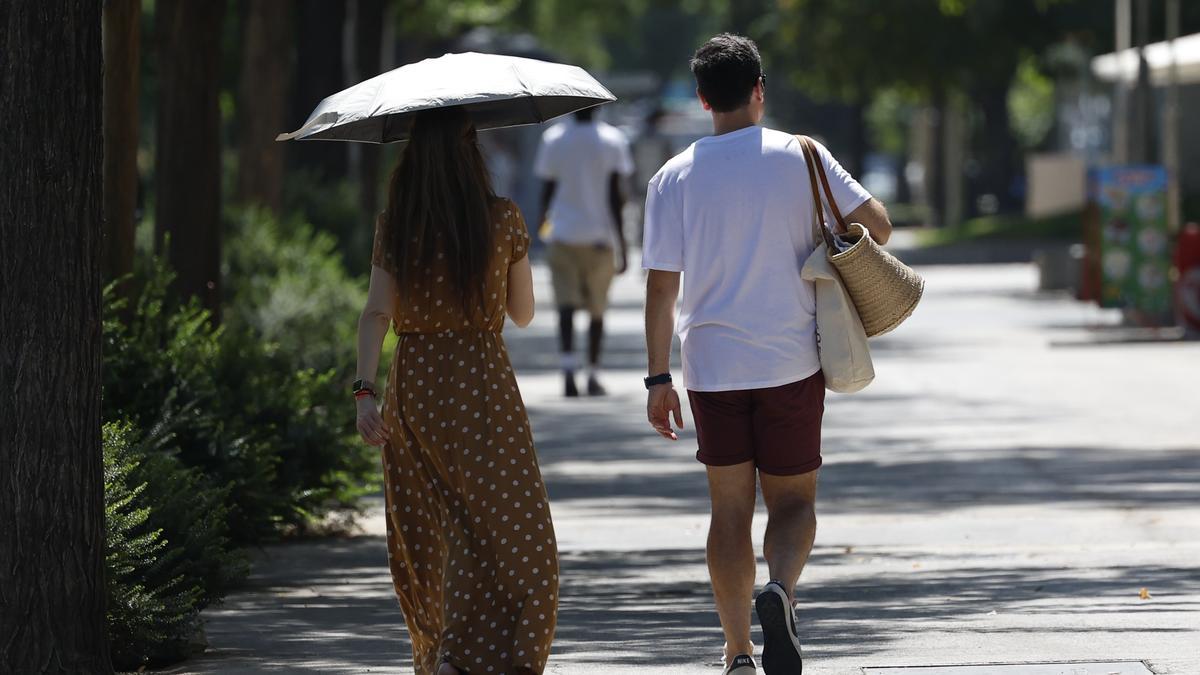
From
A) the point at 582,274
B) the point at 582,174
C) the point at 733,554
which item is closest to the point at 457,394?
the point at 733,554

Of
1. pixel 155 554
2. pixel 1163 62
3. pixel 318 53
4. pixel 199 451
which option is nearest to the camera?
pixel 155 554

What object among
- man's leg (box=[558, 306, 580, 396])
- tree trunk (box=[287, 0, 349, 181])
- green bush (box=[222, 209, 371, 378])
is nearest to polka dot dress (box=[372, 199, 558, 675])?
green bush (box=[222, 209, 371, 378])

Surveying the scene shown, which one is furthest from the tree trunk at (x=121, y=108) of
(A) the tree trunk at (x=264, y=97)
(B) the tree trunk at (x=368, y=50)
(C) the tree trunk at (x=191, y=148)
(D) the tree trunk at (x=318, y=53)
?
Result: (B) the tree trunk at (x=368, y=50)

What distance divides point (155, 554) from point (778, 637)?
7.04 feet

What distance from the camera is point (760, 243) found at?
5977mm

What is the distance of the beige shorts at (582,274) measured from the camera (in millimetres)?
15023

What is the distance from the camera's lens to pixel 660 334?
20.0 feet

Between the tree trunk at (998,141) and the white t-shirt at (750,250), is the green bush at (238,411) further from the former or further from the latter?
the tree trunk at (998,141)

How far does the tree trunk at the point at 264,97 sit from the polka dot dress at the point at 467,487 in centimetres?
1214

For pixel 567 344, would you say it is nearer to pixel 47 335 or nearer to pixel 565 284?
pixel 565 284

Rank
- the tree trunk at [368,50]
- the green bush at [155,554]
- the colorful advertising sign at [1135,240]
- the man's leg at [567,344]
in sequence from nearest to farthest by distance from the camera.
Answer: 1. the green bush at [155,554]
2. the man's leg at [567,344]
3. the colorful advertising sign at [1135,240]
4. the tree trunk at [368,50]

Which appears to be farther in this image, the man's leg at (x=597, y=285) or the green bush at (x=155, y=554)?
the man's leg at (x=597, y=285)

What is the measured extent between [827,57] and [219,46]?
108 ft

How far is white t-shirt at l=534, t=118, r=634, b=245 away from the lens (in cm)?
1480
